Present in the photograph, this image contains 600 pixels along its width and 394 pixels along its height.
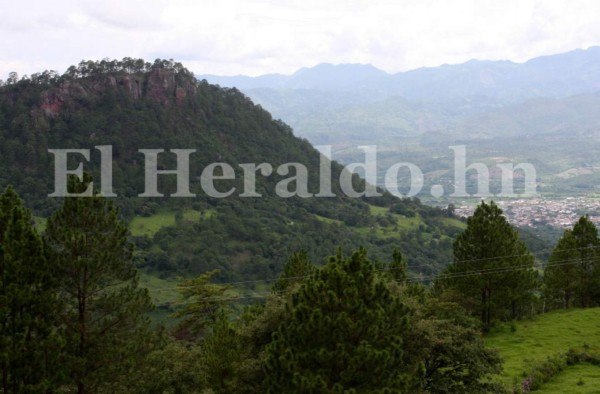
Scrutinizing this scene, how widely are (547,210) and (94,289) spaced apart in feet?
506

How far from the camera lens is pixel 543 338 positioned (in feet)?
95.1

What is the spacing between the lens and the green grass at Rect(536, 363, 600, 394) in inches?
807

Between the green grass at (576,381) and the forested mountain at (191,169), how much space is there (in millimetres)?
55166

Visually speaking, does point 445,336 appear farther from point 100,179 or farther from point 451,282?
point 100,179

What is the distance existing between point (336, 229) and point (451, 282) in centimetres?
5945

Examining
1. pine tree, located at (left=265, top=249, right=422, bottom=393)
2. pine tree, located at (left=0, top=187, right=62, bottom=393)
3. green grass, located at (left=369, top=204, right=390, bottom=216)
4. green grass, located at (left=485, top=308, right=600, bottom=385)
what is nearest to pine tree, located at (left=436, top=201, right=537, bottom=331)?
green grass, located at (left=485, top=308, right=600, bottom=385)

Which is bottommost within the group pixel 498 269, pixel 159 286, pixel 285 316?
pixel 159 286

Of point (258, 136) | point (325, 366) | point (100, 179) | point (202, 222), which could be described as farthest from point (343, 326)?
point (258, 136)

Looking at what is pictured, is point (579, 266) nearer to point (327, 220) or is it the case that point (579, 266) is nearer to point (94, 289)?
point (94, 289)

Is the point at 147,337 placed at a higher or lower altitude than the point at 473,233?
lower

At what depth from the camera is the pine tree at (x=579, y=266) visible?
35.2 meters

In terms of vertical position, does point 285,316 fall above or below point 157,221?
above

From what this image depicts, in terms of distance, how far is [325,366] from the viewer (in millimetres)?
12680

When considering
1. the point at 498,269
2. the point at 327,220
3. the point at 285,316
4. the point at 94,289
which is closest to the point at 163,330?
the point at 94,289
